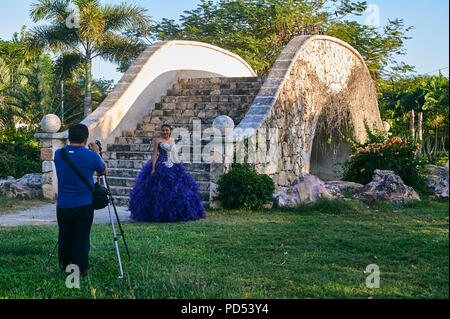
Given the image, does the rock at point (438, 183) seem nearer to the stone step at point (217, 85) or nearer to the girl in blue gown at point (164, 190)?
the stone step at point (217, 85)

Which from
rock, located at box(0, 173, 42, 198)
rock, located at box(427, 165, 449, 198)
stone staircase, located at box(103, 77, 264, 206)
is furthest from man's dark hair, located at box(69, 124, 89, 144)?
rock, located at box(427, 165, 449, 198)

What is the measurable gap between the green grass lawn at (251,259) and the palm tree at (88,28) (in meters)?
15.9

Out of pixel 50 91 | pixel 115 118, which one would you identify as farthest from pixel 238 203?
pixel 50 91

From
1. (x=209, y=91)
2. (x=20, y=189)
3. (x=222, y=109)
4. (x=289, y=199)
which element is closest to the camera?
(x=289, y=199)

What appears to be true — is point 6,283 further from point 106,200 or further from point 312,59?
point 312,59

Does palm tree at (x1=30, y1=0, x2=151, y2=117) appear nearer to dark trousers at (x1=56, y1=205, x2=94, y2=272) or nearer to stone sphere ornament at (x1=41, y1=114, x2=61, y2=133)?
stone sphere ornament at (x1=41, y1=114, x2=61, y2=133)

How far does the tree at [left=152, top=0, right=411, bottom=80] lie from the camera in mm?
25594

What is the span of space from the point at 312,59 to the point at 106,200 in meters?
9.00

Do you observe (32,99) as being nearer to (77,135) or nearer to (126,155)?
(126,155)

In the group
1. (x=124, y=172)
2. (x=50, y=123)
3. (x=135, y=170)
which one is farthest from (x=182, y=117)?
(x=50, y=123)

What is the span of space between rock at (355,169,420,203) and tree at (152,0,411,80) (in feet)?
49.4

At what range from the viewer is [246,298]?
408cm

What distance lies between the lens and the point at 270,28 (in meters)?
26.3

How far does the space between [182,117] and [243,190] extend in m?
4.01
